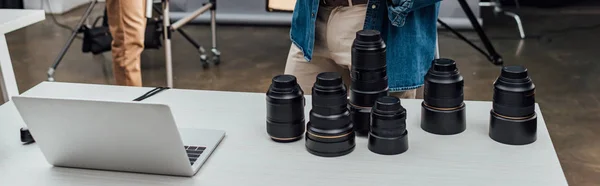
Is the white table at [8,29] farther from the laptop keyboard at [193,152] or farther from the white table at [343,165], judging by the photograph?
the laptop keyboard at [193,152]

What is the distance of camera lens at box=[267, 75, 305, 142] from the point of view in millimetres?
1297

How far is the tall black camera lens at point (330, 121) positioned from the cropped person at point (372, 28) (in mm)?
569

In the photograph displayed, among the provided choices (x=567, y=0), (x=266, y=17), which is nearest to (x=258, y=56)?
(x=266, y=17)

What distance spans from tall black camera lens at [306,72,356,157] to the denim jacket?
57cm

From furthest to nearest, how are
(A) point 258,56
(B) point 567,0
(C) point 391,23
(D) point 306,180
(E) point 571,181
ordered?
(B) point 567,0, (A) point 258,56, (E) point 571,181, (C) point 391,23, (D) point 306,180

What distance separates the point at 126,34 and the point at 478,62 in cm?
212

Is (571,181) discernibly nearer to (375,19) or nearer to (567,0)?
(375,19)

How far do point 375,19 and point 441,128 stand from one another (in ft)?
1.77

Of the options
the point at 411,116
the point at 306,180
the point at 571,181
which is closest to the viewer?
the point at 306,180

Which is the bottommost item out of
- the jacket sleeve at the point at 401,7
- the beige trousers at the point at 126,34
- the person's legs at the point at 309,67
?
the beige trousers at the point at 126,34

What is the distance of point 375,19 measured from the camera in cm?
182

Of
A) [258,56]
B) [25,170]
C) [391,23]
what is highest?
[391,23]

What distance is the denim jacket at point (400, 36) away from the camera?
1.83 metres

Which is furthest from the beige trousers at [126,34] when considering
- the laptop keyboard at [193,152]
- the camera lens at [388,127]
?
the camera lens at [388,127]
